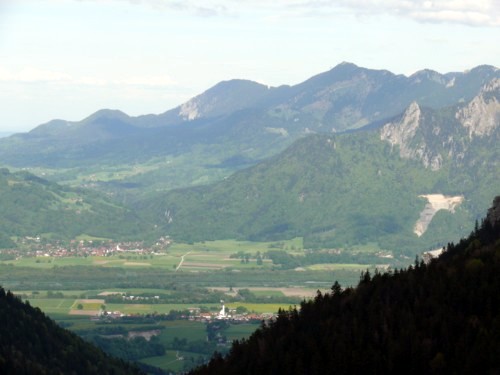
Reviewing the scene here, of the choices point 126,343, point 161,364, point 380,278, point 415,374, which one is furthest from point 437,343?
point 126,343

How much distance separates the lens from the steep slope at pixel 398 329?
94875 millimetres

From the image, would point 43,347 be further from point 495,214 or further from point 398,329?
point 495,214

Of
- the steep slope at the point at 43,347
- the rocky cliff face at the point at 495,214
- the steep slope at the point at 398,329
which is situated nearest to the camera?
the steep slope at the point at 398,329

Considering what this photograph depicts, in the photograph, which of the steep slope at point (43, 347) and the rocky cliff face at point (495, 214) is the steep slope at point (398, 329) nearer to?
the rocky cliff face at point (495, 214)

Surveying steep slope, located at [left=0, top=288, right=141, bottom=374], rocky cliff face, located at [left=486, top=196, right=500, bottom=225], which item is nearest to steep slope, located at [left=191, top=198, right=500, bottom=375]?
rocky cliff face, located at [left=486, top=196, right=500, bottom=225]

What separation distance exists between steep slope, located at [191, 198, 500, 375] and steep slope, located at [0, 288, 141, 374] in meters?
23.9

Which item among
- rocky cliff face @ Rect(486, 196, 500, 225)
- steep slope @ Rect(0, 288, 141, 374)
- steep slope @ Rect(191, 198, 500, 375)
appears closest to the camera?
steep slope @ Rect(191, 198, 500, 375)

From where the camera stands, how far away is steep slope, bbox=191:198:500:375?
311 ft

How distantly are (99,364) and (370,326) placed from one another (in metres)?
46.1

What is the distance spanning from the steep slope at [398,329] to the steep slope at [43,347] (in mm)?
23851

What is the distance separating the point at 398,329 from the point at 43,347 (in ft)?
167

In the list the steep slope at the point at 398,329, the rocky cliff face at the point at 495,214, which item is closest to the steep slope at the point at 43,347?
the steep slope at the point at 398,329

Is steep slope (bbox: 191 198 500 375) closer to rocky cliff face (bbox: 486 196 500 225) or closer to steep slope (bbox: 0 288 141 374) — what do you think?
rocky cliff face (bbox: 486 196 500 225)

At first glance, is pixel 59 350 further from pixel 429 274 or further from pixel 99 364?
pixel 429 274
